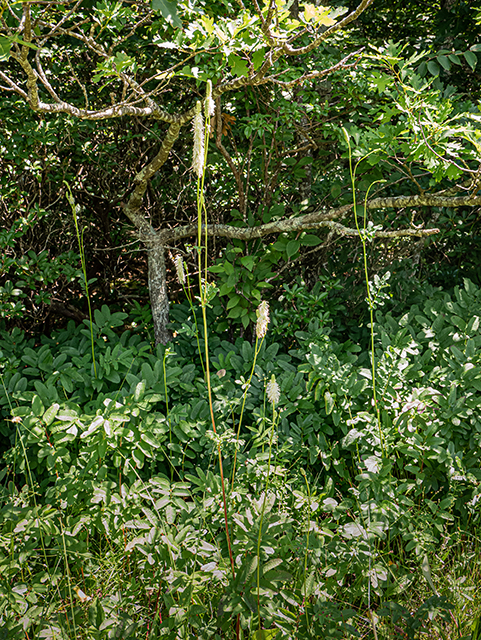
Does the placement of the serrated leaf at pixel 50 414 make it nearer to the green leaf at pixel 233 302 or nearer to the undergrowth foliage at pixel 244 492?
the undergrowth foliage at pixel 244 492

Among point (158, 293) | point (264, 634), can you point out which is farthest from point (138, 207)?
point (264, 634)

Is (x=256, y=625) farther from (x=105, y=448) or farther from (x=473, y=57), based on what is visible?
(x=473, y=57)

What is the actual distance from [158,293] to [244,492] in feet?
5.20

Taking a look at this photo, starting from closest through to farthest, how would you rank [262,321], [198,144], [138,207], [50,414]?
[198,144] < [262,321] < [50,414] < [138,207]

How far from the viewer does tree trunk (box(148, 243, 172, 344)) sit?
297 cm

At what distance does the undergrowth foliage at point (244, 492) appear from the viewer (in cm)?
139

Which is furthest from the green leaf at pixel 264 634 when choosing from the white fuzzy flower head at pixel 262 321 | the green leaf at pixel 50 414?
the green leaf at pixel 50 414

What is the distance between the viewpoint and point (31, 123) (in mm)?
2629

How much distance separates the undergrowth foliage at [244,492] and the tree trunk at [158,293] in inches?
6.1

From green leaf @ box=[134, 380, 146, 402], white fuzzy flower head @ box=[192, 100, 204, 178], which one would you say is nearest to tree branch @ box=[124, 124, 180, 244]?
green leaf @ box=[134, 380, 146, 402]

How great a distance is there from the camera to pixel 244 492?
1.73 meters

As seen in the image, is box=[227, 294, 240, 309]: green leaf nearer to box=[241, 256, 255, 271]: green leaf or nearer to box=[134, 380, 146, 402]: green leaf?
box=[241, 256, 255, 271]: green leaf

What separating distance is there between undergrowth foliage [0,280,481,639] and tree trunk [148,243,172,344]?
0.51ft

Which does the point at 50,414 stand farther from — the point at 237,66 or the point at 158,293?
the point at 237,66
